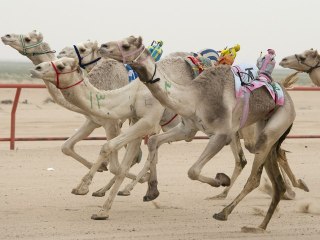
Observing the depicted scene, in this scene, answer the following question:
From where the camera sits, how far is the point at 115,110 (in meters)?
9.97

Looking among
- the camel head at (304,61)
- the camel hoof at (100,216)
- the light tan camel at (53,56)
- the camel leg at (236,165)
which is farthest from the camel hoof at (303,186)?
the camel hoof at (100,216)

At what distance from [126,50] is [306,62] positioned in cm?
285

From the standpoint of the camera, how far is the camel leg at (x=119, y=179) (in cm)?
964


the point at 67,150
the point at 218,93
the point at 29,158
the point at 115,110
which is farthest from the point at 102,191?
the point at 29,158

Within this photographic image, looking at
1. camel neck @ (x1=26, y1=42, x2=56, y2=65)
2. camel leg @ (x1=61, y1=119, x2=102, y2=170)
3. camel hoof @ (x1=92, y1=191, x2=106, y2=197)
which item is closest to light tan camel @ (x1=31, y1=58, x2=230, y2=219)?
camel hoof @ (x1=92, y1=191, x2=106, y2=197)

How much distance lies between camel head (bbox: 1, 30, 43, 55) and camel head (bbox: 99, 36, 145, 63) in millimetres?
2214

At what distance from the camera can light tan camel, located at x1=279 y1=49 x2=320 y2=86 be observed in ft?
36.8

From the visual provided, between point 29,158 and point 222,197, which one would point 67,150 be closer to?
point 222,197

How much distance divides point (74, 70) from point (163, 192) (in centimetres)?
272

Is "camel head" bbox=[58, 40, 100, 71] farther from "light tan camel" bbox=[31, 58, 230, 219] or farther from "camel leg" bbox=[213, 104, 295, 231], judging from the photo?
"camel leg" bbox=[213, 104, 295, 231]

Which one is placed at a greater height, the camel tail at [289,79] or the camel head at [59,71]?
the camel head at [59,71]

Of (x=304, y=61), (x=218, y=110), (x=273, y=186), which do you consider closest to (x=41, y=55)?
(x=218, y=110)

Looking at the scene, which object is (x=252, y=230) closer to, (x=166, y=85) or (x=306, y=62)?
(x=166, y=85)

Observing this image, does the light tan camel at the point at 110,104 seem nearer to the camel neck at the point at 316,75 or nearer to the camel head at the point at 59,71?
the camel head at the point at 59,71
